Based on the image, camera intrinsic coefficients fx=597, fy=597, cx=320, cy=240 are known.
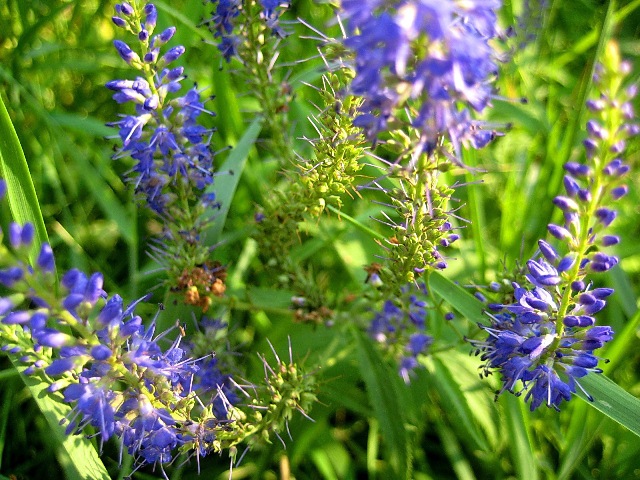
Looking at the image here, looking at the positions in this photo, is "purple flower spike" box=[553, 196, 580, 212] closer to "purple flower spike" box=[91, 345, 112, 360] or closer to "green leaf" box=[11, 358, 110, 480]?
"purple flower spike" box=[91, 345, 112, 360]

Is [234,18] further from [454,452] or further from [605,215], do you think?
[454,452]

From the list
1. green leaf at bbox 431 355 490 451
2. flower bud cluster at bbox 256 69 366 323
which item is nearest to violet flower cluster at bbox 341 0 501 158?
flower bud cluster at bbox 256 69 366 323

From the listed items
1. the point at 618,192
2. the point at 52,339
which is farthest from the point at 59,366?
the point at 618,192

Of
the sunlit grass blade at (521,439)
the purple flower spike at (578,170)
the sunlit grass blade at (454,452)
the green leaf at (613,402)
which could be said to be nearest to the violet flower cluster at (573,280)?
the purple flower spike at (578,170)

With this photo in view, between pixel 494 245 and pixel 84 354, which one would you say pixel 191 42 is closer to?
pixel 494 245

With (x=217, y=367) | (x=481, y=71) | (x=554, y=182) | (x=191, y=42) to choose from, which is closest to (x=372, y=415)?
(x=217, y=367)
